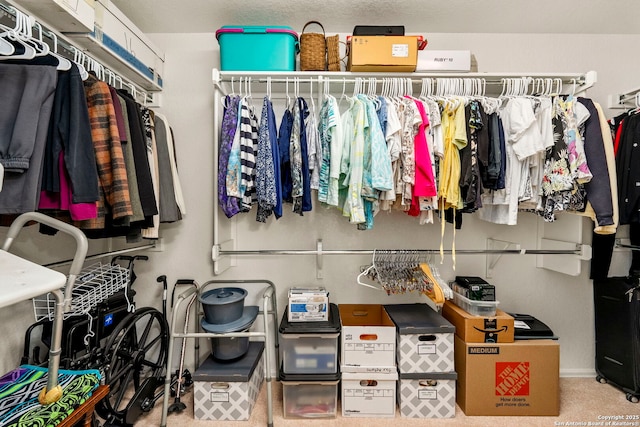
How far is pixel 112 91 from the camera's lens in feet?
4.49

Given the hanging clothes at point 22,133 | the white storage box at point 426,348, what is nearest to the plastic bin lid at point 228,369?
the white storage box at point 426,348

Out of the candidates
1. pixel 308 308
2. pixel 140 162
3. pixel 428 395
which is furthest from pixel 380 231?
pixel 140 162

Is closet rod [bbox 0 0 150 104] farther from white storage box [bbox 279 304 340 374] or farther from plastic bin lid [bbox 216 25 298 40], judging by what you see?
white storage box [bbox 279 304 340 374]

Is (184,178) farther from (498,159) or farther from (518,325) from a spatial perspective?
(518,325)

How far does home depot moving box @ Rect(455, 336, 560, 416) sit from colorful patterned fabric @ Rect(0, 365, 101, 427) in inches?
73.0

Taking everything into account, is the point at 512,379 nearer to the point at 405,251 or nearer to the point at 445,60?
the point at 405,251

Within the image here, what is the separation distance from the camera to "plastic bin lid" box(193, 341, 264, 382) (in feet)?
5.50

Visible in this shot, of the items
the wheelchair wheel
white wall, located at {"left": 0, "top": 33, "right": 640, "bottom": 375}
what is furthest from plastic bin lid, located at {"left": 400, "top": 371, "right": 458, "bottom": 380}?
the wheelchair wheel

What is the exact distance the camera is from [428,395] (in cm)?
173

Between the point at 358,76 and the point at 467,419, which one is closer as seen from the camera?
the point at 467,419

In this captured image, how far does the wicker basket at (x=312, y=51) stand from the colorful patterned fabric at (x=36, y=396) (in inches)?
75.0

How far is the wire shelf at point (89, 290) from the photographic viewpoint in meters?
1.42

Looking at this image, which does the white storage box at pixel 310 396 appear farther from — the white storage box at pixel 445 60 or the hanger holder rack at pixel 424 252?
the white storage box at pixel 445 60

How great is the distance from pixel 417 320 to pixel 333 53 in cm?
172
